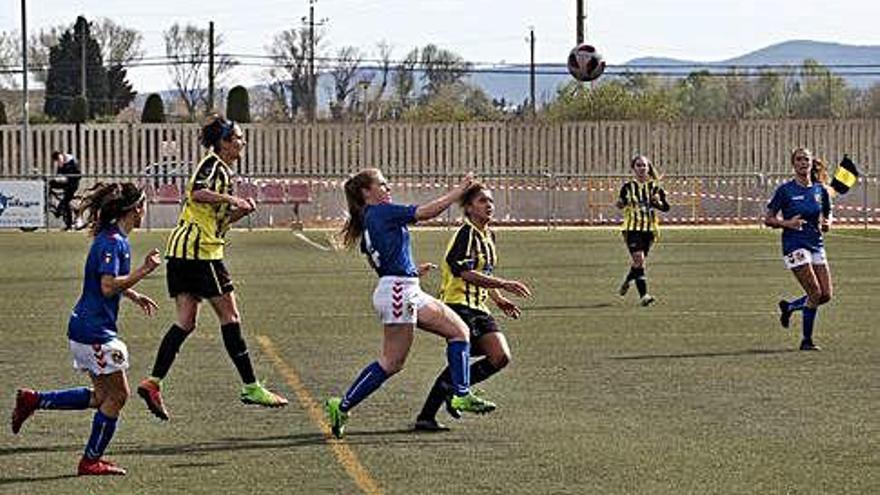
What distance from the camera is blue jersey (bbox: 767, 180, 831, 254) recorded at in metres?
18.4

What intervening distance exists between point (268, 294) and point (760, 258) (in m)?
11.7

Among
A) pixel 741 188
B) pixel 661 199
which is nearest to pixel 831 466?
pixel 661 199

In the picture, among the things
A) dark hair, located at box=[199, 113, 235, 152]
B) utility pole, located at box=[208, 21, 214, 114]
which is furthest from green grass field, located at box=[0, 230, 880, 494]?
utility pole, located at box=[208, 21, 214, 114]

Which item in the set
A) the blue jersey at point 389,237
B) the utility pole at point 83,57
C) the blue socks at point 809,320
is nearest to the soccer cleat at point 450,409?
the blue jersey at point 389,237

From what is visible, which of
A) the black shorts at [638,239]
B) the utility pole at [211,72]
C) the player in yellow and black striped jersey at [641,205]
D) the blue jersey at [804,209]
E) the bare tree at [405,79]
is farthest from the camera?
the bare tree at [405,79]

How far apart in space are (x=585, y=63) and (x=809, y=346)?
92.9 ft

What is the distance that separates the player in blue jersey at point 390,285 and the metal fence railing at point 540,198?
35483 mm

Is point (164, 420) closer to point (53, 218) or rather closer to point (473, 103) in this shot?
point (53, 218)

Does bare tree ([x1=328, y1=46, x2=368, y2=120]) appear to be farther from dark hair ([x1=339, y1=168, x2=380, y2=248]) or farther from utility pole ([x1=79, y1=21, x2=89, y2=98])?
dark hair ([x1=339, y1=168, x2=380, y2=248])

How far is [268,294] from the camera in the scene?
82.5ft

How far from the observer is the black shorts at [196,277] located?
13.4 metres

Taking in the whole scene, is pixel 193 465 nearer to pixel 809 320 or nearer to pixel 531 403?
pixel 531 403

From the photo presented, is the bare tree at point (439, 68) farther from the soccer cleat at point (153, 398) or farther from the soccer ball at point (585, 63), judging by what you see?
the soccer cleat at point (153, 398)

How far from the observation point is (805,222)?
60.3 feet
